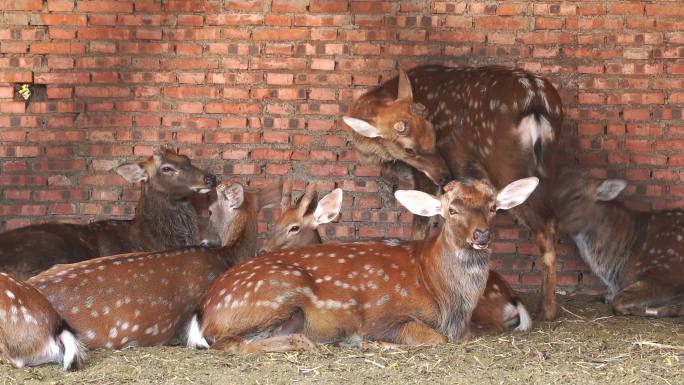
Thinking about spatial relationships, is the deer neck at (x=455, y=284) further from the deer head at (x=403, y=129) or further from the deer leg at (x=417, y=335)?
the deer head at (x=403, y=129)

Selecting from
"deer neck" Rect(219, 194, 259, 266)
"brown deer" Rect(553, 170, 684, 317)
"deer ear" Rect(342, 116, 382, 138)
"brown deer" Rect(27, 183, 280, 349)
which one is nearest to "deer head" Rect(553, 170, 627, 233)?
"brown deer" Rect(553, 170, 684, 317)

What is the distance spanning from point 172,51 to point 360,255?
2.77 meters

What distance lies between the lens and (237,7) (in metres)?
7.77

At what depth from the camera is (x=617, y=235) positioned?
25.1ft

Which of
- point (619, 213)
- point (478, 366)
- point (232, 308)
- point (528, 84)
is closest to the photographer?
point (478, 366)

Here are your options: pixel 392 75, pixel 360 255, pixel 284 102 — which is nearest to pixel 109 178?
pixel 284 102

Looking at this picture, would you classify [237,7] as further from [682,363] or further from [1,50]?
[682,363]

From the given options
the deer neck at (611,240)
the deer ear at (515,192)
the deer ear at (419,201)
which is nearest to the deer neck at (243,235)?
the deer ear at (419,201)

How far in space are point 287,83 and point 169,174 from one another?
1.11 meters

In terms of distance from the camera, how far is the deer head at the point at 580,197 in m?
7.57

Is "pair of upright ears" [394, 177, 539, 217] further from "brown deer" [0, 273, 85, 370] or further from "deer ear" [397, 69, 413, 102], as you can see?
"brown deer" [0, 273, 85, 370]

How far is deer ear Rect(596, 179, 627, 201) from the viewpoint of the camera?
753 cm

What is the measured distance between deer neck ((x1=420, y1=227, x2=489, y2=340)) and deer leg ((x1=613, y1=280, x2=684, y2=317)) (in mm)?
1712

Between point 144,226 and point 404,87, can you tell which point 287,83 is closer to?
point 404,87
